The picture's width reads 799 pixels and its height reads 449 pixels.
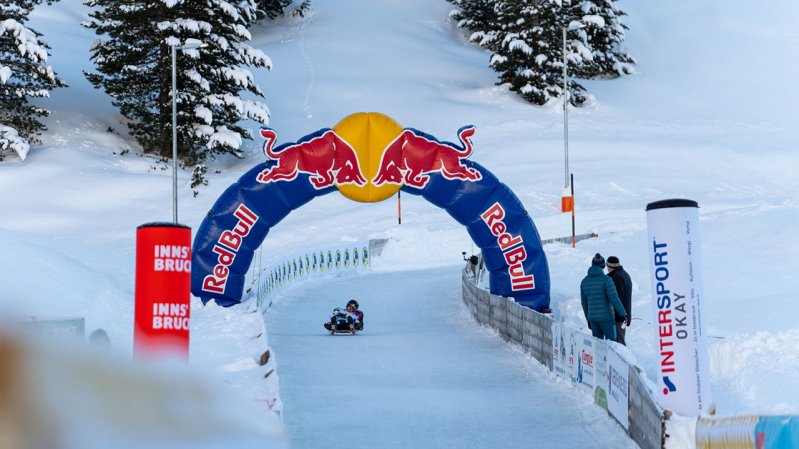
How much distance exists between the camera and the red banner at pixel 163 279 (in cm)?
945

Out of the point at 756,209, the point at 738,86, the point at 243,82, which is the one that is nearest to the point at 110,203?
the point at 243,82

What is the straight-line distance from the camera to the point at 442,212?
41062mm

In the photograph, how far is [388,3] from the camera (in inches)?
3541

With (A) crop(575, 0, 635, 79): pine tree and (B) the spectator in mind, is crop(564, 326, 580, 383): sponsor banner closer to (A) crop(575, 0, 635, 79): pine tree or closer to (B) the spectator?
(B) the spectator


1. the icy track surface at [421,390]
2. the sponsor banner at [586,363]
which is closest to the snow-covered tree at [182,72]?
the icy track surface at [421,390]

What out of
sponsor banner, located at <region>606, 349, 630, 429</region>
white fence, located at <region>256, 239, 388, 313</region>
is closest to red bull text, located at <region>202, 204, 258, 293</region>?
white fence, located at <region>256, 239, 388, 313</region>

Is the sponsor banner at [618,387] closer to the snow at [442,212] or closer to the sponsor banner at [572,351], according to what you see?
the snow at [442,212]

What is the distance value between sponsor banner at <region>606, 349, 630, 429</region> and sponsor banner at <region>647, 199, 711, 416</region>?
1.53m

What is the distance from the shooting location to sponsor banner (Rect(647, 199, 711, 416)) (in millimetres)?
9250

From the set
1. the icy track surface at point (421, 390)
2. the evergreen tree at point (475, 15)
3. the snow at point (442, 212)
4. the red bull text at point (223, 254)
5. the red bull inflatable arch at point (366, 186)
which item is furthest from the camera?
the evergreen tree at point (475, 15)

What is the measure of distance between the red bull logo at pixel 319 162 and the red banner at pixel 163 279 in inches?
444

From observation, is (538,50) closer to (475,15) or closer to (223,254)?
(475,15)

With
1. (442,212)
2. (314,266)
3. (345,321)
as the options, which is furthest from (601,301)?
(442,212)

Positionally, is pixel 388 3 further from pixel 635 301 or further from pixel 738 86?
pixel 635 301
